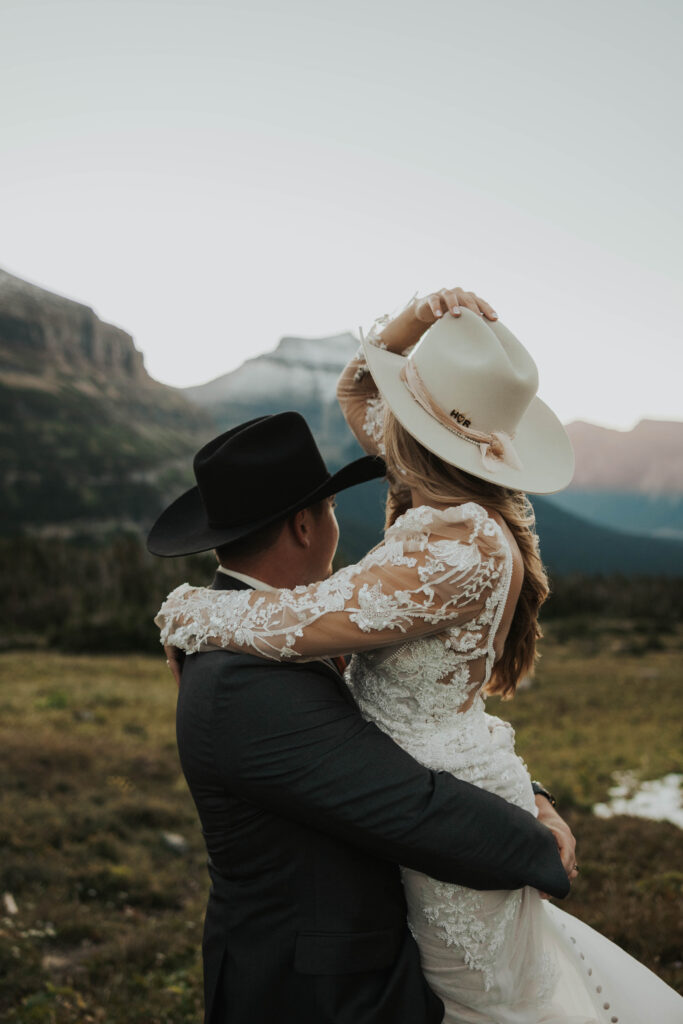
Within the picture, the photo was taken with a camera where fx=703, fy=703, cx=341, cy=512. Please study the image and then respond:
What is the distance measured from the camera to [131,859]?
25.7 feet

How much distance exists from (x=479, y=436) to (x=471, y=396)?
0.14 m

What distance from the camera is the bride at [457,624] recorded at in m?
2.08

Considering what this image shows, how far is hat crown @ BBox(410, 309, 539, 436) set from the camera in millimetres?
2398

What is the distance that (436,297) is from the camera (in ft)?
8.91

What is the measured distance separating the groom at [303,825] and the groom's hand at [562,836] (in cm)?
2

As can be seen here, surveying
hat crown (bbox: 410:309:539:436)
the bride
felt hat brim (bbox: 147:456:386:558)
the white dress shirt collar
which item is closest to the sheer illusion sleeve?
the bride

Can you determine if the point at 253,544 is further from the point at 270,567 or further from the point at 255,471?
the point at 255,471

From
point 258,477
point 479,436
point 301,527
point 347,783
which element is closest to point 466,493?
point 479,436

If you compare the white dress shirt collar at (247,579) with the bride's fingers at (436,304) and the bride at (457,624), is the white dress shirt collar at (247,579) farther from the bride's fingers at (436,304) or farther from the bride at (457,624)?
the bride's fingers at (436,304)

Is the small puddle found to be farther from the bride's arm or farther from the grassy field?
the bride's arm

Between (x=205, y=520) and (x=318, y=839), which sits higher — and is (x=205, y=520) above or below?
above

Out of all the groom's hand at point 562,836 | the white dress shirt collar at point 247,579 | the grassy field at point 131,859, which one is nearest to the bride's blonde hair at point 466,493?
the groom's hand at point 562,836

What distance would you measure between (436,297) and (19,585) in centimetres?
6502

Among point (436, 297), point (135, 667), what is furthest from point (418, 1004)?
point (135, 667)
